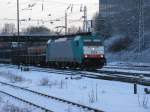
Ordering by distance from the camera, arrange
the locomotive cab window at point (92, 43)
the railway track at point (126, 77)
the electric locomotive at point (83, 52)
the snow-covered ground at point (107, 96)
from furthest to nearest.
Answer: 1. the locomotive cab window at point (92, 43)
2. the electric locomotive at point (83, 52)
3. the railway track at point (126, 77)
4. the snow-covered ground at point (107, 96)

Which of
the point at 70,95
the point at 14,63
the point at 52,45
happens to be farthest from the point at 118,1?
the point at 70,95

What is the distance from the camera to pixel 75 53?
43844mm

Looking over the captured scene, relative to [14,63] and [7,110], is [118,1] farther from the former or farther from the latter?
[7,110]

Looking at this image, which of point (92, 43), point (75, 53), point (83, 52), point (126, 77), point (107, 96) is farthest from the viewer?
point (75, 53)

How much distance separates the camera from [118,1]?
103 metres

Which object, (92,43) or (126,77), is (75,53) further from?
(126,77)

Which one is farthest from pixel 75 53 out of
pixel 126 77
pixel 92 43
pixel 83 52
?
pixel 126 77

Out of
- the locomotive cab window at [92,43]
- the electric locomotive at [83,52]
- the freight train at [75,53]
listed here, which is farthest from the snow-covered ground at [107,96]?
the locomotive cab window at [92,43]

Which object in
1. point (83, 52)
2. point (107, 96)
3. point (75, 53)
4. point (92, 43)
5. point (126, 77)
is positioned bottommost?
point (126, 77)

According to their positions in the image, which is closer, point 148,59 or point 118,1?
point 148,59

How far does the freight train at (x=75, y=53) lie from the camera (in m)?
42.2

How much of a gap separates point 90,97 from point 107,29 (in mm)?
82994

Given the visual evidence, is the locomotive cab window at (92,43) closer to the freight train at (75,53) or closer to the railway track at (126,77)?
the freight train at (75,53)

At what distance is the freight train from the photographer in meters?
42.2
